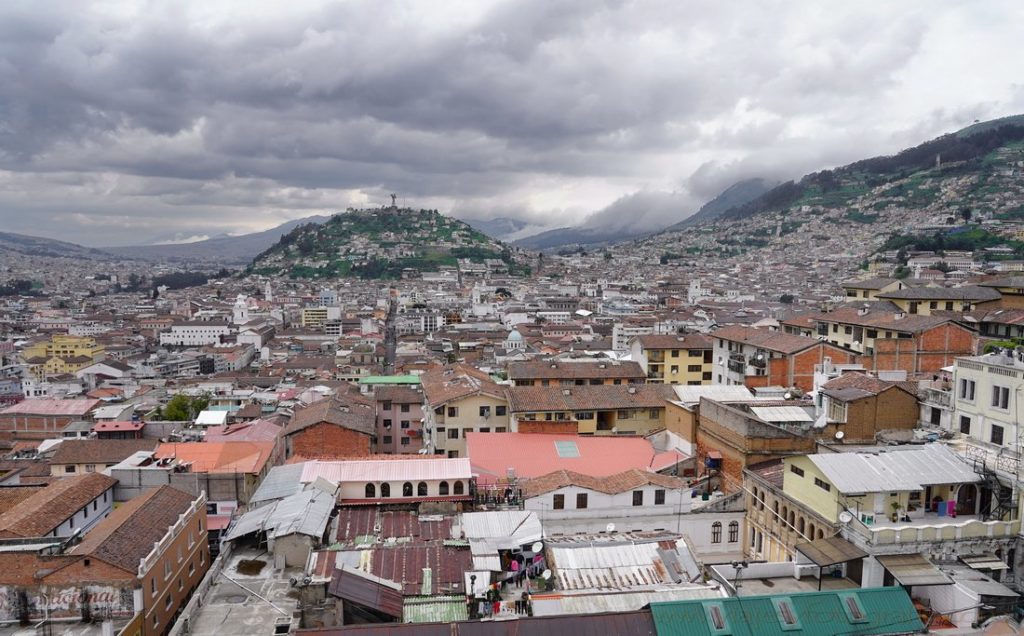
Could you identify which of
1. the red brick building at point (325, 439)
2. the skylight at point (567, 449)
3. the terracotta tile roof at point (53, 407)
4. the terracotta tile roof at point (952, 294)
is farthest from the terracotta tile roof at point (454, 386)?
the terracotta tile roof at point (952, 294)

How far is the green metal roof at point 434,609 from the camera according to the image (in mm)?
14477

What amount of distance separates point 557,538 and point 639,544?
2294 mm

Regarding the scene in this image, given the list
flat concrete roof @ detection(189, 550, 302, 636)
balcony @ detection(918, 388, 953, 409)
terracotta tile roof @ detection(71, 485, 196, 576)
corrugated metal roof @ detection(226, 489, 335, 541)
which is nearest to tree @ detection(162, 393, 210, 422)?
terracotta tile roof @ detection(71, 485, 196, 576)

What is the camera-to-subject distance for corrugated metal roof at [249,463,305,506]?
20797 mm

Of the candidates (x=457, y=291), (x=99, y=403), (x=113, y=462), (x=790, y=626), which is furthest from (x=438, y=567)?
(x=457, y=291)

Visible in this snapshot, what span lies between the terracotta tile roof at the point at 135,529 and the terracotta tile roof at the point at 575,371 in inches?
741

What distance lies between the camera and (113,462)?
3172 cm

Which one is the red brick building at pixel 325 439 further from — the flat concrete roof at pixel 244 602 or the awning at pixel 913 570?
the awning at pixel 913 570

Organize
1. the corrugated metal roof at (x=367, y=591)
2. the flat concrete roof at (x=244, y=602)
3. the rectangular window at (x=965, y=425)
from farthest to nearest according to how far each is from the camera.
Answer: the rectangular window at (x=965, y=425) < the flat concrete roof at (x=244, y=602) < the corrugated metal roof at (x=367, y=591)

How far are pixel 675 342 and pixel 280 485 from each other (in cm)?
2827

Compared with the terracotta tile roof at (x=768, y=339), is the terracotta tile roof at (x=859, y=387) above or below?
below

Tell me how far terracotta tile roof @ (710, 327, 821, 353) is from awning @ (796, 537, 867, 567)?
1869cm

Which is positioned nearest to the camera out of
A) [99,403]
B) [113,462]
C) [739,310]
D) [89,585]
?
[89,585]

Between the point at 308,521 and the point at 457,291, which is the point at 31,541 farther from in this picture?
the point at 457,291
